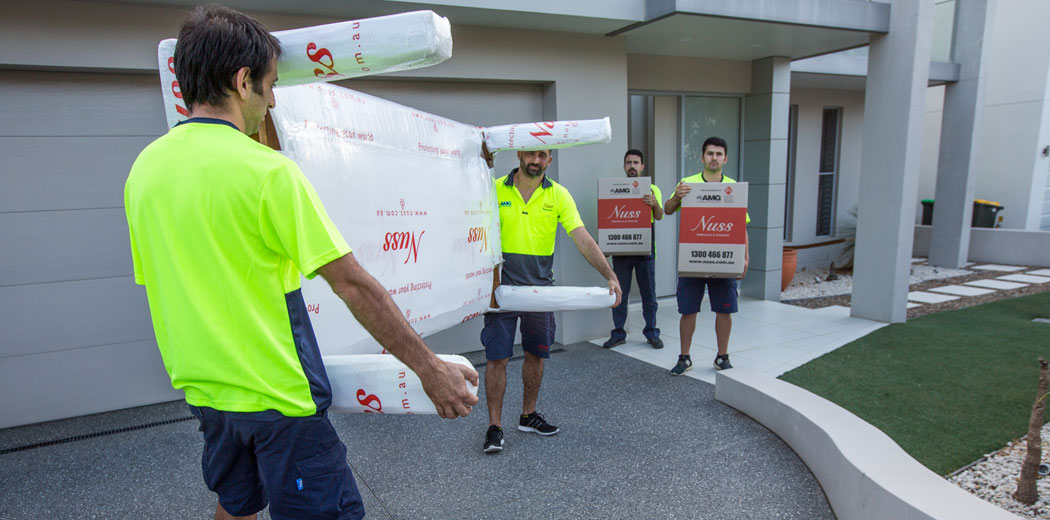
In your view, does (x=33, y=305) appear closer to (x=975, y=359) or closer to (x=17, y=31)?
(x=17, y=31)

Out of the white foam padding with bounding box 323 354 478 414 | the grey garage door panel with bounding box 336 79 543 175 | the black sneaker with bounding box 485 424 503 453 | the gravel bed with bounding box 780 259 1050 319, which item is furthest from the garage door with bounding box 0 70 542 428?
the gravel bed with bounding box 780 259 1050 319

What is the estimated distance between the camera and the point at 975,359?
15.6 ft

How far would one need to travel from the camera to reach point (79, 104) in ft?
12.8

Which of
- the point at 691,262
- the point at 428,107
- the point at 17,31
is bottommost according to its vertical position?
the point at 691,262

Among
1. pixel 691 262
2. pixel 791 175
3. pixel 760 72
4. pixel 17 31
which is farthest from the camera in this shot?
pixel 791 175

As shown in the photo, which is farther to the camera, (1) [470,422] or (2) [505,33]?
(2) [505,33]

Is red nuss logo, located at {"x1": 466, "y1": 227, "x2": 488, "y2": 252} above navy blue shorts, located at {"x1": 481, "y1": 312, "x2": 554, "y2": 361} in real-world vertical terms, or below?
above

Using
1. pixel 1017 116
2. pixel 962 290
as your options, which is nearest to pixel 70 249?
pixel 962 290

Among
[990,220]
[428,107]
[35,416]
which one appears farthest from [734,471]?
[990,220]

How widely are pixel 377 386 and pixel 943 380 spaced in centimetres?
457

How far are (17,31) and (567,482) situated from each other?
14.6 feet

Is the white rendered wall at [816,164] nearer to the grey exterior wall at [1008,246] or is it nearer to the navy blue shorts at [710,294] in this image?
the grey exterior wall at [1008,246]

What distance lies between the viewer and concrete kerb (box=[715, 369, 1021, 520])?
6.81ft

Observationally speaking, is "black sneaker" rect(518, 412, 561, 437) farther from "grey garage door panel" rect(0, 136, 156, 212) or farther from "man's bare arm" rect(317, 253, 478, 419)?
"grey garage door panel" rect(0, 136, 156, 212)
